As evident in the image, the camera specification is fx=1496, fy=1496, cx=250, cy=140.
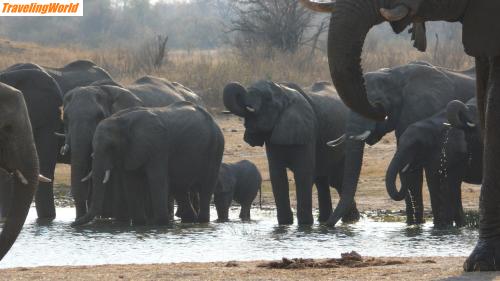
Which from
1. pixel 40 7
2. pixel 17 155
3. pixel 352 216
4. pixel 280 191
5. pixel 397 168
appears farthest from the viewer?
pixel 40 7

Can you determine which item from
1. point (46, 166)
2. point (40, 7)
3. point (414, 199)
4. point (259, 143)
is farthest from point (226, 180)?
point (40, 7)

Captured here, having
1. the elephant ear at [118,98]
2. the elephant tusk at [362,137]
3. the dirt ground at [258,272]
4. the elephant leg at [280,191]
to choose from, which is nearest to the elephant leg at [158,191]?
the elephant leg at [280,191]

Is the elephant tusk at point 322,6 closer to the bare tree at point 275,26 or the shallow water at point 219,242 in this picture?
the shallow water at point 219,242

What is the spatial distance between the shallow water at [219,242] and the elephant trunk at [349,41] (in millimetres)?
4496

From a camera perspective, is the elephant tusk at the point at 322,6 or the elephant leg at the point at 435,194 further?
the elephant leg at the point at 435,194

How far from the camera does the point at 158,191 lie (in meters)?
15.7

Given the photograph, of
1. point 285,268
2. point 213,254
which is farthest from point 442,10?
point 213,254

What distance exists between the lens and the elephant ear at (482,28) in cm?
751

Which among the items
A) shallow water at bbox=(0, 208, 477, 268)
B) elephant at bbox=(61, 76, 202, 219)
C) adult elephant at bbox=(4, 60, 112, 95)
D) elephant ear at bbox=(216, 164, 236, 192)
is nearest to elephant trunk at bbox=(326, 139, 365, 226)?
shallow water at bbox=(0, 208, 477, 268)

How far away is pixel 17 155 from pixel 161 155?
8317 mm

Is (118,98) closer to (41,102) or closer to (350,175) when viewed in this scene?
(41,102)

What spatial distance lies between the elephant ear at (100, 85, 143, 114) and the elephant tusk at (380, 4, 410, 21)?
32.8ft

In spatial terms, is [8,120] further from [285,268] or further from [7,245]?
[285,268]

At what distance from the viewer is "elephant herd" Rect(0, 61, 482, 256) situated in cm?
1483
